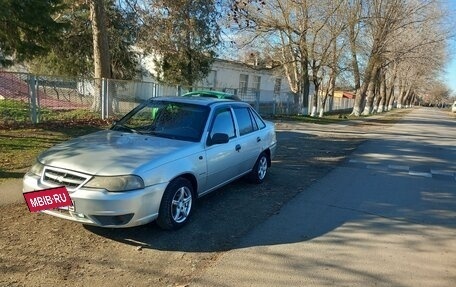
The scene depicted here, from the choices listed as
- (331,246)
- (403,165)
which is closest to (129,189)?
(331,246)

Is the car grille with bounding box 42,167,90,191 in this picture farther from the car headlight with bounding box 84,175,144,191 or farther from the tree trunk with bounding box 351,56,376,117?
Result: the tree trunk with bounding box 351,56,376,117

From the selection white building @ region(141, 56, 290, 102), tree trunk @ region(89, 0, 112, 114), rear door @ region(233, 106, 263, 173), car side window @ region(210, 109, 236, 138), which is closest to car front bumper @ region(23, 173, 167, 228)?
car side window @ region(210, 109, 236, 138)

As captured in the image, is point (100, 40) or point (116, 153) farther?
point (100, 40)

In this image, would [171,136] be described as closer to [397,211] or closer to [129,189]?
[129,189]

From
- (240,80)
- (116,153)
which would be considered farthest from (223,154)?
(240,80)

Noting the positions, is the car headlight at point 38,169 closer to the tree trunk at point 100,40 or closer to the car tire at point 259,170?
the car tire at point 259,170

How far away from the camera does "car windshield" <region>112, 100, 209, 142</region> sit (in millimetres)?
5703

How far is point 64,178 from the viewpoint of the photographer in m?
4.44

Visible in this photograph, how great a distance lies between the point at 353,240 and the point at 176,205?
2.13 meters

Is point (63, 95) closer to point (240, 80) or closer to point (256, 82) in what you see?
point (240, 80)

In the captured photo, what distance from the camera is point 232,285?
381cm

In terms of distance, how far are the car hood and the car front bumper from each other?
0.22 meters

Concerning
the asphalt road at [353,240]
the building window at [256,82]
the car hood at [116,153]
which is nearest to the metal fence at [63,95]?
the car hood at [116,153]

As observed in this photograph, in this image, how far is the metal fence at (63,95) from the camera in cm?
1240
